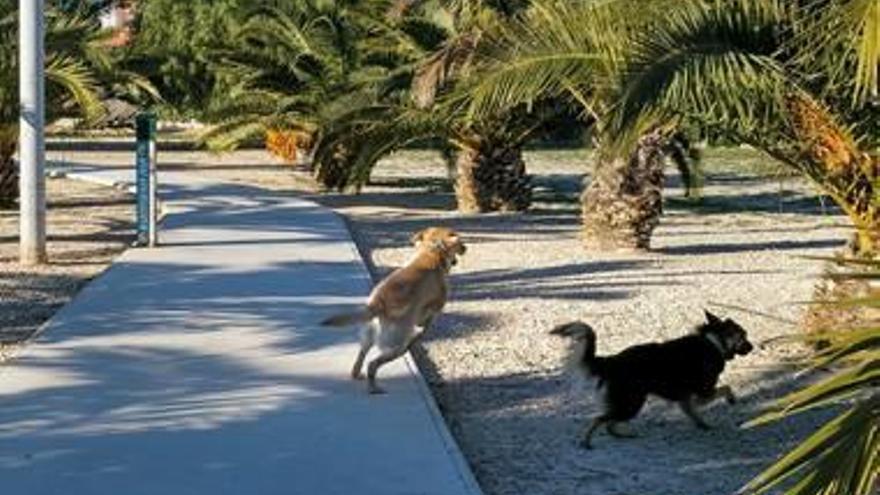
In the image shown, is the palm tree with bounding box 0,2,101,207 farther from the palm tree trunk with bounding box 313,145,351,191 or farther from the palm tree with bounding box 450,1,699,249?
the palm tree with bounding box 450,1,699,249

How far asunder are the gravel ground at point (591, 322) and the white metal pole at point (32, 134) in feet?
11.1

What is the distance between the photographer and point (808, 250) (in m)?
17.7

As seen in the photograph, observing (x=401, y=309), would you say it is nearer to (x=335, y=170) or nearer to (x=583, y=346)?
(x=583, y=346)

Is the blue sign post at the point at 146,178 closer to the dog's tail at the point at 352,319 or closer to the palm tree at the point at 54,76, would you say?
the palm tree at the point at 54,76

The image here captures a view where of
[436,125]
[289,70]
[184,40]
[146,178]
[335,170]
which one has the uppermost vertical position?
[146,178]

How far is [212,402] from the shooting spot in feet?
25.7

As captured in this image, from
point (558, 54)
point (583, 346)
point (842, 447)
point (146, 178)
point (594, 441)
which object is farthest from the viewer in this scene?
point (146, 178)

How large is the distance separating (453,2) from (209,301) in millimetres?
9280

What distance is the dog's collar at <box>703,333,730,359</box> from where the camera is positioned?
7.51 metres

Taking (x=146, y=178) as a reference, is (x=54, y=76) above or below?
above

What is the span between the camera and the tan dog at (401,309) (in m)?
7.85

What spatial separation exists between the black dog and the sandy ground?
183 millimetres

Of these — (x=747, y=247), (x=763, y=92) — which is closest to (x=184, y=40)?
(x=747, y=247)

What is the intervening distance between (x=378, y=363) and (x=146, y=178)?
8.42 meters
